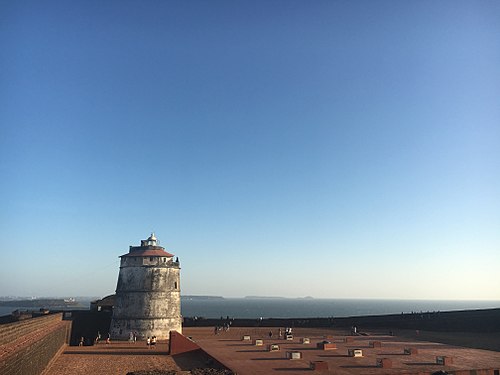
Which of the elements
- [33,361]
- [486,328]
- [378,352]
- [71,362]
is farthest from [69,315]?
[486,328]

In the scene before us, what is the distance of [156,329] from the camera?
3547 cm

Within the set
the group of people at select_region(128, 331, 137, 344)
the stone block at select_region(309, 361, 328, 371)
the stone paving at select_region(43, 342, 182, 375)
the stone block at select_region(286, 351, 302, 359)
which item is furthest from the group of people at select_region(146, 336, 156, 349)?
the stone block at select_region(309, 361, 328, 371)

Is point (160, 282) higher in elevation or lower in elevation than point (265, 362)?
higher

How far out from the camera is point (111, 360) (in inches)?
983

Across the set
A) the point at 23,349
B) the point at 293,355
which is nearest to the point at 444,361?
the point at 293,355

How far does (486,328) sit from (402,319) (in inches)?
321

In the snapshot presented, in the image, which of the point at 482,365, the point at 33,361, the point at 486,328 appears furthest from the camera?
the point at 486,328

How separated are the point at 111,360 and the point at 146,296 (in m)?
11.1

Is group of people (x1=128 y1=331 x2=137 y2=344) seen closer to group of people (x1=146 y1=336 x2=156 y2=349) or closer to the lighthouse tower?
the lighthouse tower

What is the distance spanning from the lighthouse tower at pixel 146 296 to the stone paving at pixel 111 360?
3167 millimetres

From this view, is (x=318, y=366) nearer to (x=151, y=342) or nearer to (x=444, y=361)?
(x=444, y=361)

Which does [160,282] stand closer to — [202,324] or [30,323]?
[202,324]

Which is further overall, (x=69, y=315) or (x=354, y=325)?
(x=354, y=325)

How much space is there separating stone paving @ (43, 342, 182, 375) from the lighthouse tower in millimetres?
3167
